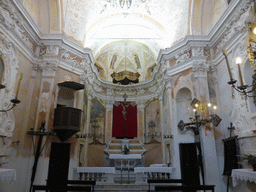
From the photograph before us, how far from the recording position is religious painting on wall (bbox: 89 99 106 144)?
12.6 metres

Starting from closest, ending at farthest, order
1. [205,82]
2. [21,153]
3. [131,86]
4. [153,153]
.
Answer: [21,153], [205,82], [153,153], [131,86]

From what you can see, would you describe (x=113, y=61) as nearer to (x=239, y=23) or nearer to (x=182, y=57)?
(x=182, y=57)

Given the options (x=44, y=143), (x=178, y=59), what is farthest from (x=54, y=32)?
(x=178, y=59)

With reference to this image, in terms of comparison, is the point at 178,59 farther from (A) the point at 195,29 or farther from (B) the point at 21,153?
(B) the point at 21,153

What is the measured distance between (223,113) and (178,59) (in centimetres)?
325

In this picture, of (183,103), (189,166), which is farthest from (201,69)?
(189,166)

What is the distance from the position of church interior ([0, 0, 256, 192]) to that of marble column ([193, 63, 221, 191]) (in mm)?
37

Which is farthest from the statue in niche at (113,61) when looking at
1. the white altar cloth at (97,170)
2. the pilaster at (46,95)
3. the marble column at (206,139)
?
the white altar cloth at (97,170)

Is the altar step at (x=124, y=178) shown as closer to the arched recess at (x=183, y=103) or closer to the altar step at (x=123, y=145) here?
the altar step at (x=123, y=145)

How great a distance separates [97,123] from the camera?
13148mm

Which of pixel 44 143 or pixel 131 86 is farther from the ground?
pixel 131 86

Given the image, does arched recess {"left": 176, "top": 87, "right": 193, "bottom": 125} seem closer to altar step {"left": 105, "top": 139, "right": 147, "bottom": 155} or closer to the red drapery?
altar step {"left": 105, "top": 139, "right": 147, "bottom": 155}

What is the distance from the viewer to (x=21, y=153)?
23.6ft

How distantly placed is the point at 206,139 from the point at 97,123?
7.42 meters
